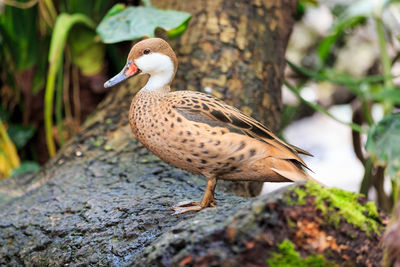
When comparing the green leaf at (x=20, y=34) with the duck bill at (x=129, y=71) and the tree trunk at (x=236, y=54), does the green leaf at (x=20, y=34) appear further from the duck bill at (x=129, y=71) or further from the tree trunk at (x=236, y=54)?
the duck bill at (x=129, y=71)

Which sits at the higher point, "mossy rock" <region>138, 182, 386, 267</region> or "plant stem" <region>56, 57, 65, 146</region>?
"mossy rock" <region>138, 182, 386, 267</region>

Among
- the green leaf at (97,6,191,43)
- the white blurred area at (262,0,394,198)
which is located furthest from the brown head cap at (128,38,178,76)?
the white blurred area at (262,0,394,198)

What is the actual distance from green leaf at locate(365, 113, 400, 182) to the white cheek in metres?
1.03

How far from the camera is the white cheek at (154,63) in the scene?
188 cm

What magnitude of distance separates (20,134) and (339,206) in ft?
8.95

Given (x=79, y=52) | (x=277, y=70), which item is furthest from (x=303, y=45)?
(x=79, y=52)

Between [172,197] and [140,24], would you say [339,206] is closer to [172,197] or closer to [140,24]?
[172,197]

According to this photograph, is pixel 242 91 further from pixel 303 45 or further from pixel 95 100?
pixel 303 45

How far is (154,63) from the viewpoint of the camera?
189cm

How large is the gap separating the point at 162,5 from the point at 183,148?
1492 mm

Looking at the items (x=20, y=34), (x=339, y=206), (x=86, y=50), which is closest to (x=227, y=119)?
(x=339, y=206)

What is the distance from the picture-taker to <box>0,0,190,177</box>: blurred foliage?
3168mm

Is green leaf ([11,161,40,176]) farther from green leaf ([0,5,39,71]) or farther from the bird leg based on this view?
the bird leg

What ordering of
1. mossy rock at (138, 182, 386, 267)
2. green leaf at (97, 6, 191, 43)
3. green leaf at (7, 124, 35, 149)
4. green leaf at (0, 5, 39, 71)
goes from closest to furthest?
mossy rock at (138, 182, 386, 267)
green leaf at (97, 6, 191, 43)
green leaf at (0, 5, 39, 71)
green leaf at (7, 124, 35, 149)
